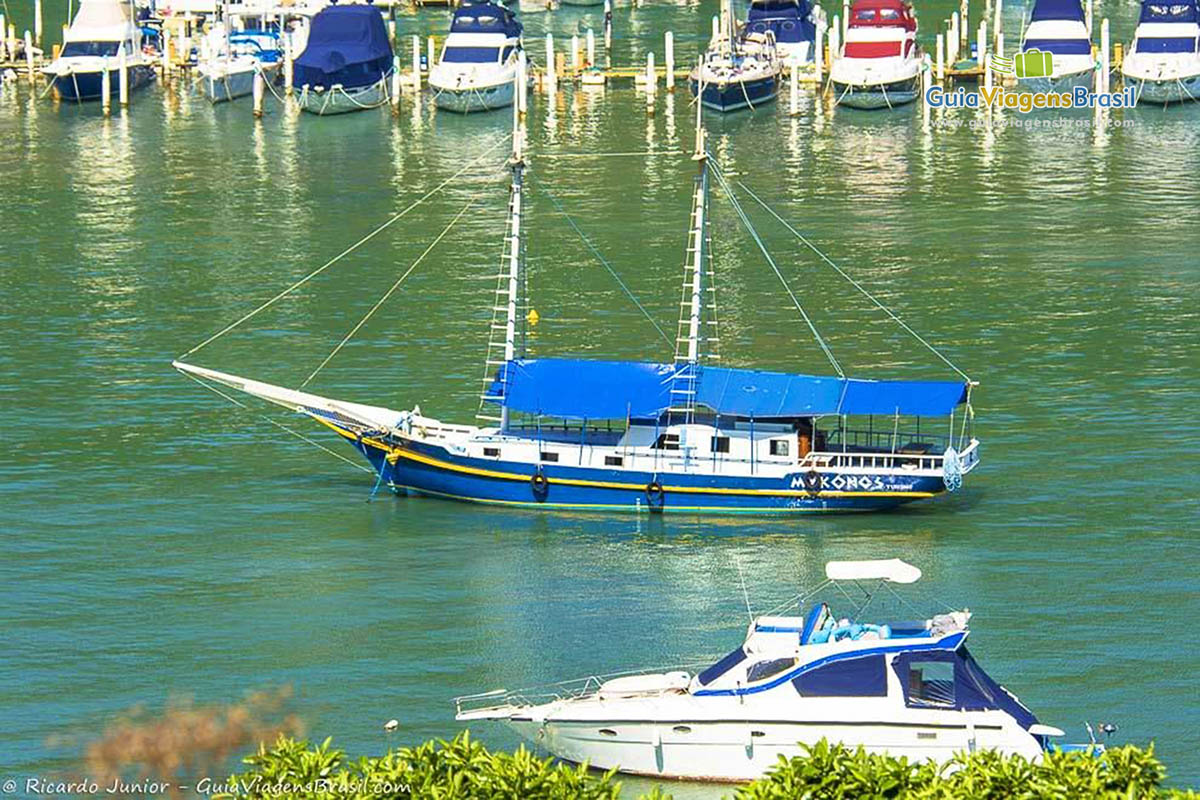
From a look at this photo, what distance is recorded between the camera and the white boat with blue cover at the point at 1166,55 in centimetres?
10806

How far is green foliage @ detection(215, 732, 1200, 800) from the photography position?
2634 cm

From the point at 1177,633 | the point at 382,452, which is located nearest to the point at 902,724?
the point at 1177,633

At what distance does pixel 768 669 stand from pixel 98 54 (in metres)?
89.8

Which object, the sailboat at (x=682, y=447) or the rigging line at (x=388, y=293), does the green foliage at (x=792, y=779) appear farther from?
the rigging line at (x=388, y=293)

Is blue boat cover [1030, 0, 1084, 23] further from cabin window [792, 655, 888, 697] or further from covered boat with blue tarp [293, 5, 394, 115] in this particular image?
cabin window [792, 655, 888, 697]

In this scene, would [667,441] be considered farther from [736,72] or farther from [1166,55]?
[1166,55]

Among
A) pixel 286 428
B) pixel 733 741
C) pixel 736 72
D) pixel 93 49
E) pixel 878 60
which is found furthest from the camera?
pixel 93 49

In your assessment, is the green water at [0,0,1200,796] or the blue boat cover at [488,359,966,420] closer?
the green water at [0,0,1200,796]

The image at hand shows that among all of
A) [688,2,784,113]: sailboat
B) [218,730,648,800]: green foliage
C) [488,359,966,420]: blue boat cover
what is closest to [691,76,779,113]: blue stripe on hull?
[688,2,784,113]: sailboat

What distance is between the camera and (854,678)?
34.1 meters

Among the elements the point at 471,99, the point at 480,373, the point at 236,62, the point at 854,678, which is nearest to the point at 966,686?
the point at 854,678

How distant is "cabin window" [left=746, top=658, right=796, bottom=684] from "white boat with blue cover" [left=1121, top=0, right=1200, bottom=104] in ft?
260

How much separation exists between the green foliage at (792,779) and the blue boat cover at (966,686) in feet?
20.9

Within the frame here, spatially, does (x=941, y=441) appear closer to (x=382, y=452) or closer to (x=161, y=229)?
(x=382, y=452)
